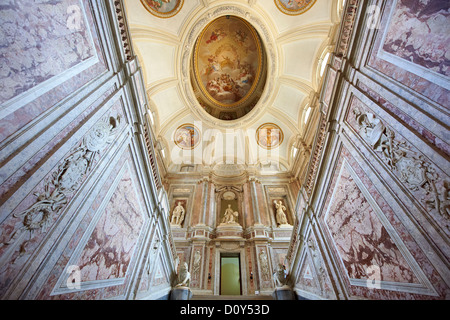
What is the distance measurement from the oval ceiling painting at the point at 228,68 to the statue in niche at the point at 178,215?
786cm

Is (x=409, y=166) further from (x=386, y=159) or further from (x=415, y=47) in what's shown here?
(x=415, y=47)

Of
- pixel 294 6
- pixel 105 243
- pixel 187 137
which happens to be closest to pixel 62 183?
pixel 105 243

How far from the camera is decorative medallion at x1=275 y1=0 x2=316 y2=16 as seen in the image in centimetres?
912

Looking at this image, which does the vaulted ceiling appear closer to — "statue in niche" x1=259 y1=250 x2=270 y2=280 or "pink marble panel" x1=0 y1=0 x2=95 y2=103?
"statue in niche" x1=259 y1=250 x2=270 y2=280

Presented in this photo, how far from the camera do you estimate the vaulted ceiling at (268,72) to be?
9516 millimetres

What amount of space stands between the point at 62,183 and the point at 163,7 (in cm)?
1093

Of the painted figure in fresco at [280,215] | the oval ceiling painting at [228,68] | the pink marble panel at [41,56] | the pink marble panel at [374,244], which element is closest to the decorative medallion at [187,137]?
the oval ceiling painting at [228,68]

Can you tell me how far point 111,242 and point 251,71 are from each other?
1384cm

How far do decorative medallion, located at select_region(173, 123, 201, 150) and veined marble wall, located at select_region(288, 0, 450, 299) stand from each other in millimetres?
10896

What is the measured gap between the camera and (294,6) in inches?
372

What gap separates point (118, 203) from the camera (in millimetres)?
3848

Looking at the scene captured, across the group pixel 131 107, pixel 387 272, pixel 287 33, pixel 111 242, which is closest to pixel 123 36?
pixel 131 107

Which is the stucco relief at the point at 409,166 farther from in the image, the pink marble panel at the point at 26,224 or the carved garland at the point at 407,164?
the pink marble panel at the point at 26,224
